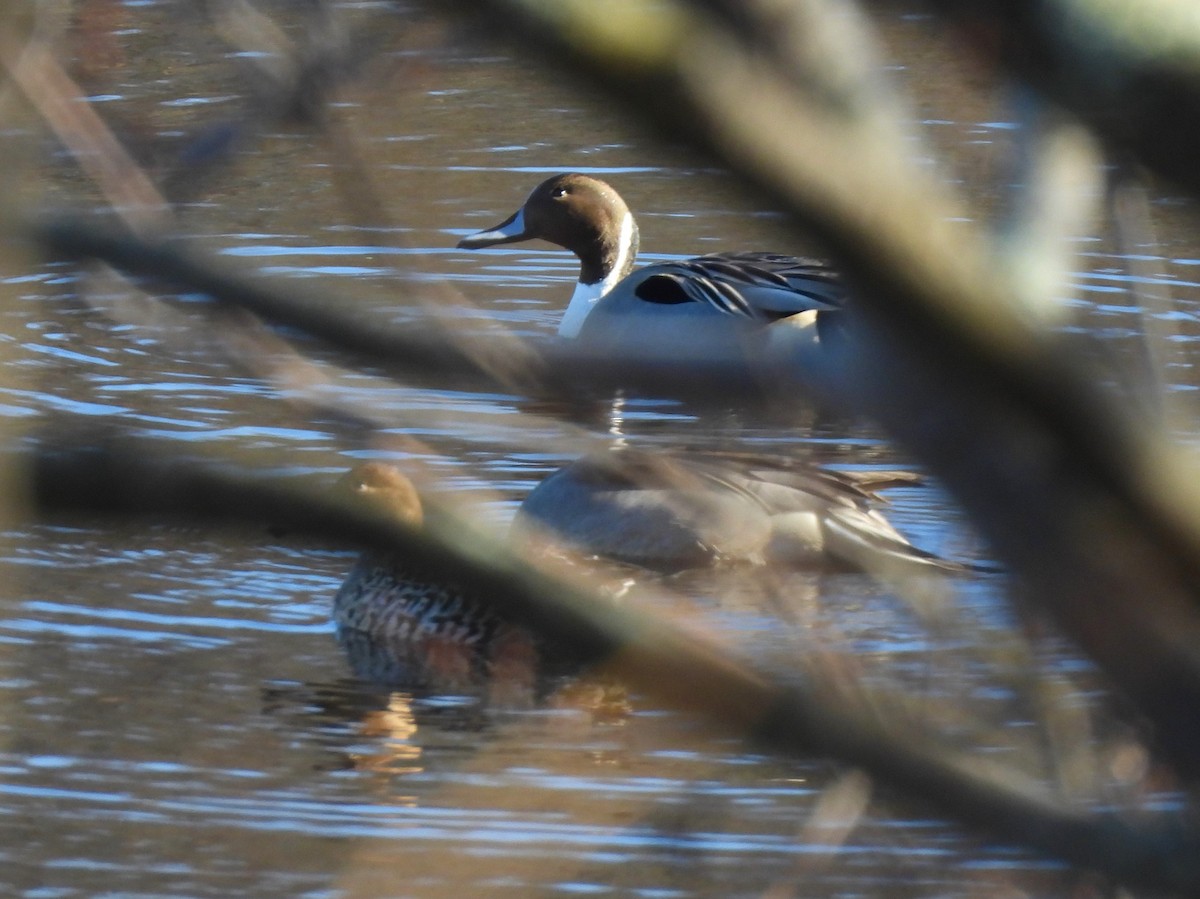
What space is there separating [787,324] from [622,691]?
15.6ft

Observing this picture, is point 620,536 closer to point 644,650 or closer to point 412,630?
point 412,630

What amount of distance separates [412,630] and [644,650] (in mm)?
4687

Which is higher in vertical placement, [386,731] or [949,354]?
[949,354]

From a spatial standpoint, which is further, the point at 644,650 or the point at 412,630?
the point at 412,630

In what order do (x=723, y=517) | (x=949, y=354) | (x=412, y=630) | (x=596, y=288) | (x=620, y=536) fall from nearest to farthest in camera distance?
1. (x=949, y=354)
2. (x=412, y=630)
3. (x=723, y=517)
4. (x=620, y=536)
5. (x=596, y=288)

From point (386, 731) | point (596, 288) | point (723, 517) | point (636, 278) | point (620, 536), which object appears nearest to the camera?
point (386, 731)

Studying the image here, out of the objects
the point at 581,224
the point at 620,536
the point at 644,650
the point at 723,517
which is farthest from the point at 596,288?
the point at 644,650

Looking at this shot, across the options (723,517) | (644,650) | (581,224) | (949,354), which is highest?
(949,354)

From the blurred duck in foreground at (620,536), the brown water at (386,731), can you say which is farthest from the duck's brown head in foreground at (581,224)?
the blurred duck in foreground at (620,536)

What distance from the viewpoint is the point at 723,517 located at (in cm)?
634

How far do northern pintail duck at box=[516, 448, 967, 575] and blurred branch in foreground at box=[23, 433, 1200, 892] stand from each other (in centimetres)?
502

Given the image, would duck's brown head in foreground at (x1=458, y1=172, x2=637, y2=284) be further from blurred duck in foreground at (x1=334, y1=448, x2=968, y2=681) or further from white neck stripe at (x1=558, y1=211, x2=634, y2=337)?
blurred duck in foreground at (x1=334, y1=448, x2=968, y2=681)

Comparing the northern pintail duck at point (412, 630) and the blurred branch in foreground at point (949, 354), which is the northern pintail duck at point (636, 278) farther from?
the blurred branch in foreground at point (949, 354)

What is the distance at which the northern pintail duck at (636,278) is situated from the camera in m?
9.59
